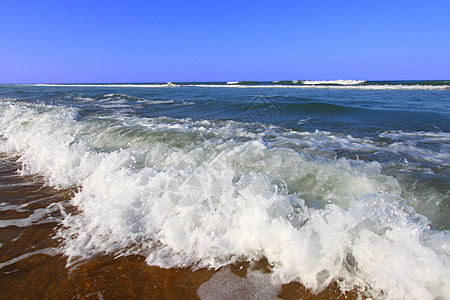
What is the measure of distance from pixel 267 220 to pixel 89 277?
49.6 inches

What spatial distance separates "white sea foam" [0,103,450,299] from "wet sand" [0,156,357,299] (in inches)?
2.9

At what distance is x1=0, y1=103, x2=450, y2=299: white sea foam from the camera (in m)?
1.56

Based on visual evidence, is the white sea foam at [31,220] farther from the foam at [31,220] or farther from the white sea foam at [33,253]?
the white sea foam at [33,253]

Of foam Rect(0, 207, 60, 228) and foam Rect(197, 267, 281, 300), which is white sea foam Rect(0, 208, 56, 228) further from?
foam Rect(197, 267, 281, 300)

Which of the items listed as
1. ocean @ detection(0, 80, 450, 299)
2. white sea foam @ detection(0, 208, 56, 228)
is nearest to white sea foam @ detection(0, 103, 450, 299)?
ocean @ detection(0, 80, 450, 299)

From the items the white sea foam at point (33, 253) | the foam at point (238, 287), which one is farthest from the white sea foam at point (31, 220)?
the foam at point (238, 287)

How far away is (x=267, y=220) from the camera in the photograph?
6.30ft

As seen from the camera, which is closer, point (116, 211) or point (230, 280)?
point (230, 280)

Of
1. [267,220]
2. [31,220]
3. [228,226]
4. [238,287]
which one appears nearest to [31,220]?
[31,220]

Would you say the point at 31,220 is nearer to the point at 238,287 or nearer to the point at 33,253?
the point at 33,253

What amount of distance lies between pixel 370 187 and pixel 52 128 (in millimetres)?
6077

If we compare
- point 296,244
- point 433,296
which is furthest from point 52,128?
point 433,296

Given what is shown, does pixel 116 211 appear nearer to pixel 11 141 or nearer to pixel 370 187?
pixel 370 187

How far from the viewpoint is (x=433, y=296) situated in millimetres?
1384
